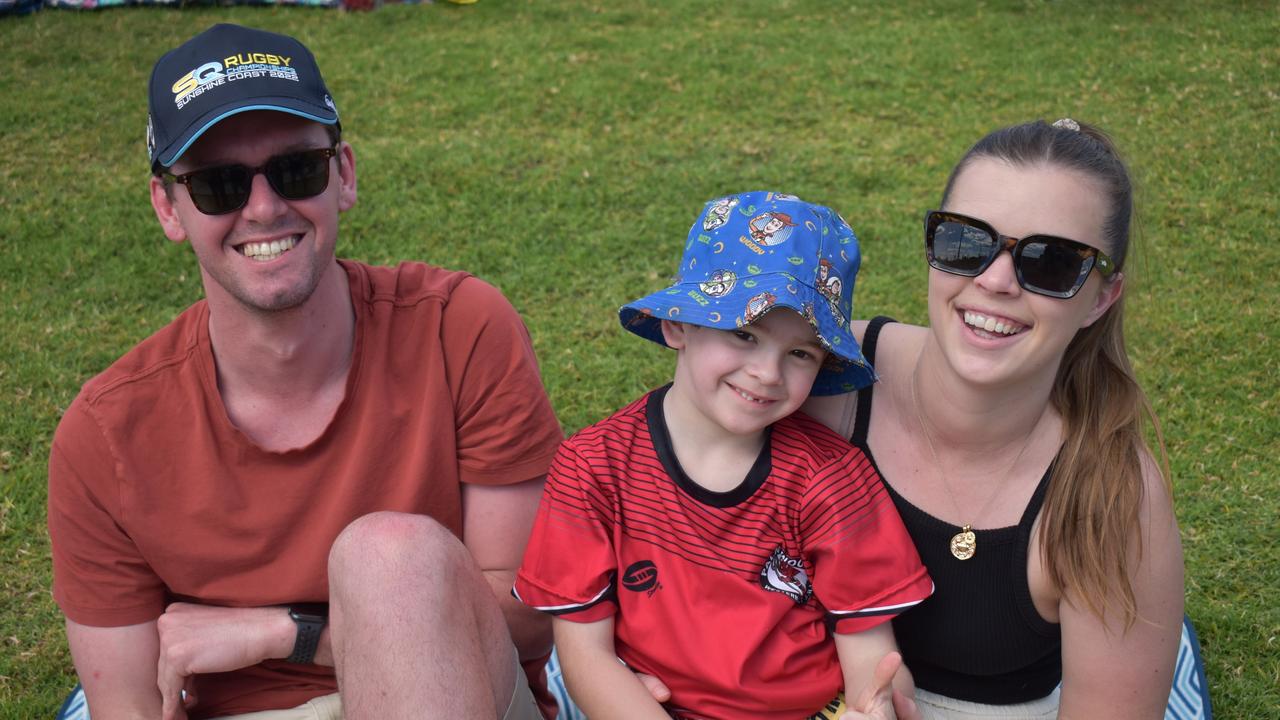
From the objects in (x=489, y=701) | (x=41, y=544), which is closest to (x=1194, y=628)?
(x=489, y=701)

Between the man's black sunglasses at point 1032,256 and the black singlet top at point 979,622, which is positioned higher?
the man's black sunglasses at point 1032,256

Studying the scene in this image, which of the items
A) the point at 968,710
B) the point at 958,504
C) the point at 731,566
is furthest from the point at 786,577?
the point at 968,710

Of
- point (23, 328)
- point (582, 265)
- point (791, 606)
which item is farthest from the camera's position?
point (582, 265)

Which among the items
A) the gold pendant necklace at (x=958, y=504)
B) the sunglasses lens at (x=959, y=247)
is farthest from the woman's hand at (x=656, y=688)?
the sunglasses lens at (x=959, y=247)

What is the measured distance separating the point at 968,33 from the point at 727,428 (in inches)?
316

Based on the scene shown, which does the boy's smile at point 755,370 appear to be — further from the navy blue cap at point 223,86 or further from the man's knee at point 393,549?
the navy blue cap at point 223,86

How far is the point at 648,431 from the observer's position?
3.06 m

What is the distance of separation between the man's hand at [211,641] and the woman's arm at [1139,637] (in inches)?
74.3

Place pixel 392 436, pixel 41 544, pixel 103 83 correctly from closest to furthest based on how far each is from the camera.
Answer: pixel 392 436 → pixel 41 544 → pixel 103 83

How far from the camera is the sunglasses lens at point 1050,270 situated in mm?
2707

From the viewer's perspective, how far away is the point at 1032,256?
8.88ft

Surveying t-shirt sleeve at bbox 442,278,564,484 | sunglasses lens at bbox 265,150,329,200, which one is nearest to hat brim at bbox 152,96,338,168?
sunglasses lens at bbox 265,150,329,200

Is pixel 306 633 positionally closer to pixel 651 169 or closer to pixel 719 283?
pixel 719 283

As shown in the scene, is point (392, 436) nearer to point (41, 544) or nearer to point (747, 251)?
point (747, 251)
